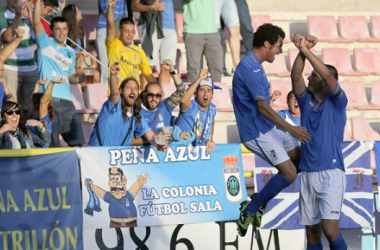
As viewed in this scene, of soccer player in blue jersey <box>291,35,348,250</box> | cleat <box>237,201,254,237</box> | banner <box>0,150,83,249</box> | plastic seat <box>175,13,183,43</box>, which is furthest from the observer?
plastic seat <box>175,13,183,43</box>

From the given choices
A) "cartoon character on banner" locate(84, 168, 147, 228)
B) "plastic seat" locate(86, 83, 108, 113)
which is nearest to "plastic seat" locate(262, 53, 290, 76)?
"plastic seat" locate(86, 83, 108, 113)

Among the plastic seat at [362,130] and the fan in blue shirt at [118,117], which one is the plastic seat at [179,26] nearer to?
the plastic seat at [362,130]

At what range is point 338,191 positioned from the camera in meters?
10.0

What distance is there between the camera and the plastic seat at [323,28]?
55.0 feet

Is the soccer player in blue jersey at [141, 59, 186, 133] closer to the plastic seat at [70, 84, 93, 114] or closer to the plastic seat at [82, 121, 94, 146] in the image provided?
the plastic seat at [82, 121, 94, 146]

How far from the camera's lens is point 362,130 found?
15188 millimetres

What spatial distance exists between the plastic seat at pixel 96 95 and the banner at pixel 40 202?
3001 millimetres

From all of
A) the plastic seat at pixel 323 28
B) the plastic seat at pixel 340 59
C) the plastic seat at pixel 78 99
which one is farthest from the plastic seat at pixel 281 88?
the plastic seat at pixel 78 99

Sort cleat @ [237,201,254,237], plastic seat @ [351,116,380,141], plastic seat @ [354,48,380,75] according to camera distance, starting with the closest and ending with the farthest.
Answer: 1. cleat @ [237,201,254,237]
2. plastic seat @ [351,116,380,141]
3. plastic seat @ [354,48,380,75]

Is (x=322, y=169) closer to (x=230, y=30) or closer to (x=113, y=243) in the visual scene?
(x=113, y=243)

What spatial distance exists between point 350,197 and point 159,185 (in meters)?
2.28

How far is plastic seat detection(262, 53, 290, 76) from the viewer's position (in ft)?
52.0

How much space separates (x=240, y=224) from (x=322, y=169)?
3.25 feet

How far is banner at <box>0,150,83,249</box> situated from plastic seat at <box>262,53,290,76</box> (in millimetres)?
5461
